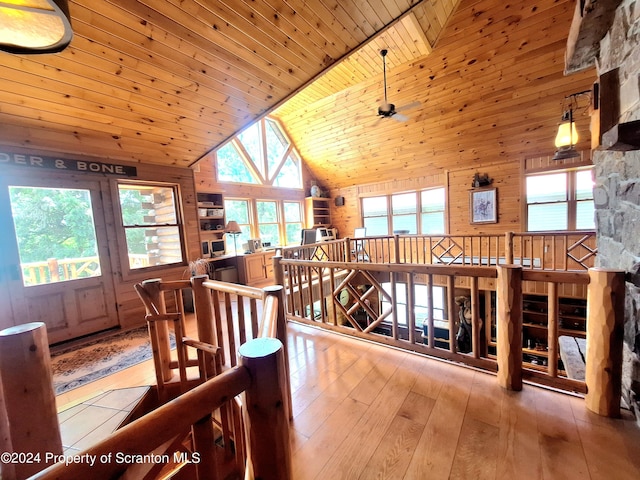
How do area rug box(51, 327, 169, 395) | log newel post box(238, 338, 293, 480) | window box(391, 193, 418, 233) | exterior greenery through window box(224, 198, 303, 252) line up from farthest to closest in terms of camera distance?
window box(391, 193, 418, 233) → exterior greenery through window box(224, 198, 303, 252) → area rug box(51, 327, 169, 395) → log newel post box(238, 338, 293, 480)

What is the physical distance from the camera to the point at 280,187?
755 cm

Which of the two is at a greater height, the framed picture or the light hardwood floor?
the framed picture

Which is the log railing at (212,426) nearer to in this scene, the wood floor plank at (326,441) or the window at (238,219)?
the wood floor plank at (326,441)

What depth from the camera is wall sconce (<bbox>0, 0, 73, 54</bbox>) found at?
87 cm

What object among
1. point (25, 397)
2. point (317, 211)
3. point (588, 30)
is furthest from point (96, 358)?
point (317, 211)

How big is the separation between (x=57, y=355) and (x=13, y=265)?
1.15 meters

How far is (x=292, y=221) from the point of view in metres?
8.05

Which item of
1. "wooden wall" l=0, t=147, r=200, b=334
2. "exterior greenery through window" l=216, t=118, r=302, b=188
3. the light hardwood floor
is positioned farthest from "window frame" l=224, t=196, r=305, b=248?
the light hardwood floor

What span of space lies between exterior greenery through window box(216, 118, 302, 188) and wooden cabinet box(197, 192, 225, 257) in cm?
58

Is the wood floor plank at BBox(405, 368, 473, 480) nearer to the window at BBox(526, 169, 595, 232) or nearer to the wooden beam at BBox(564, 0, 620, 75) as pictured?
the wooden beam at BBox(564, 0, 620, 75)

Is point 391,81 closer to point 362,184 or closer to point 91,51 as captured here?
point 362,184

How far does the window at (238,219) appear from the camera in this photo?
6340mm

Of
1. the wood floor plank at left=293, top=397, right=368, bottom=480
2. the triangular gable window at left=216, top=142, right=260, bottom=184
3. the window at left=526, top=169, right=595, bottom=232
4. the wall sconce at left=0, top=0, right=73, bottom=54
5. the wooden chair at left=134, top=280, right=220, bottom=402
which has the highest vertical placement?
the triangular gable window at left=216, top=142, right=260, bottom=184

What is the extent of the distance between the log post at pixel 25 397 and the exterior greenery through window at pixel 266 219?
5.10m
